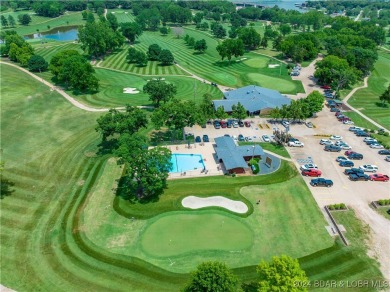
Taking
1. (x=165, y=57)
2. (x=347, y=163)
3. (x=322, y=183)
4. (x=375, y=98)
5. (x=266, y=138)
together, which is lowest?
(x=375, y=98)

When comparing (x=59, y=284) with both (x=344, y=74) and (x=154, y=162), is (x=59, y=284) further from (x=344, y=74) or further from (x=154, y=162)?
(x=344, y=74)

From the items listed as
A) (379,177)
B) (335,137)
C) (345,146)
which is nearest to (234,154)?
(345,146)

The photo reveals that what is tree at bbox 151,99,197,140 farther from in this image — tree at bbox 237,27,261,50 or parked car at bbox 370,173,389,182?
tree at bbox 237,27,261,50

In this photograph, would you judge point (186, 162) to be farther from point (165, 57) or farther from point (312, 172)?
point (165, 57)

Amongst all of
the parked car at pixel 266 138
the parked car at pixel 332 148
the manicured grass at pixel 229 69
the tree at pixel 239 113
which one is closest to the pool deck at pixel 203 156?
the tree at pixel 239 113

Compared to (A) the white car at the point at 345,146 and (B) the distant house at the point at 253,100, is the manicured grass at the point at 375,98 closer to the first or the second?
(A) the white car at the point at 345,146

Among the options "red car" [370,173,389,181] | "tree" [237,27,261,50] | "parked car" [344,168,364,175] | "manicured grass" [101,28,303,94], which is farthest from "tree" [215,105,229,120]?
"tree" [237,27,261,50]
